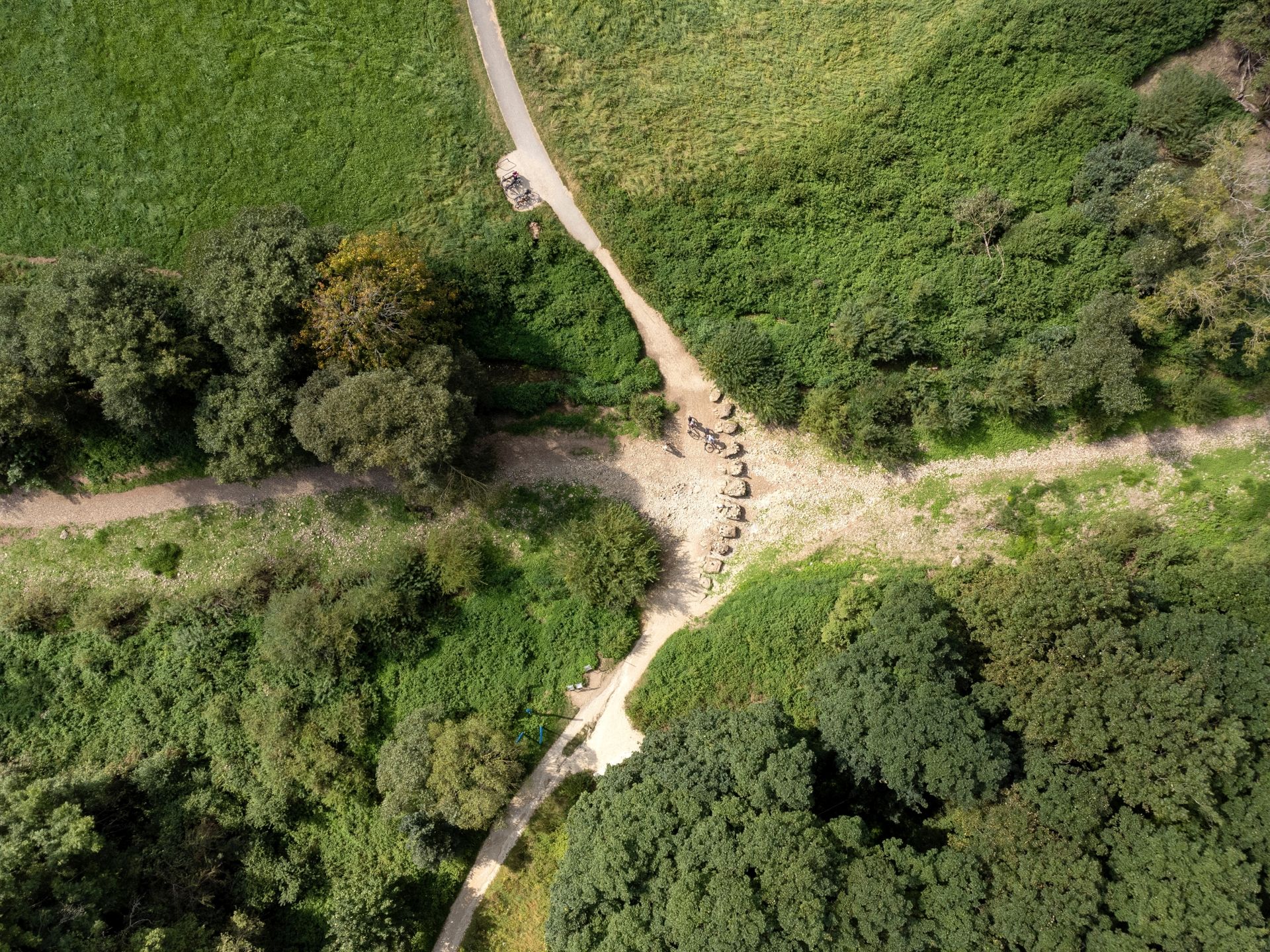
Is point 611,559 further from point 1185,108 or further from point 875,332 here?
point 1185,108

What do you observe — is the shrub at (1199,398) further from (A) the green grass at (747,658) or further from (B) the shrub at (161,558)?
(B) the shrub at (161,558)

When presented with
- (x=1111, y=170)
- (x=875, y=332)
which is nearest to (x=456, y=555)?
(x=875, y=332)

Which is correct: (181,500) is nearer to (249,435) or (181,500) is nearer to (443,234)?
(249,435)

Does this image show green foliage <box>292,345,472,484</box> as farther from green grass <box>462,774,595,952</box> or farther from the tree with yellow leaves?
green grass <box>462,774,595,952</box>

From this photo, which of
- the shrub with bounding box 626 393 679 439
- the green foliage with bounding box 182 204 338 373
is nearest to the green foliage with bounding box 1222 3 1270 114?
the shrub with bounding box 626 393 679 439

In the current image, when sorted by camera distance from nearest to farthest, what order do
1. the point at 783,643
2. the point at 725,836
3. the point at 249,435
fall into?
the point at 725,836
the point at 249,435
the point at 783,643

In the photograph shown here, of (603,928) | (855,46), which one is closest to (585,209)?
(855,46)

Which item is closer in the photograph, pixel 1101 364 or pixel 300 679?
pixel 1101 364
